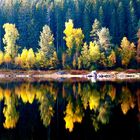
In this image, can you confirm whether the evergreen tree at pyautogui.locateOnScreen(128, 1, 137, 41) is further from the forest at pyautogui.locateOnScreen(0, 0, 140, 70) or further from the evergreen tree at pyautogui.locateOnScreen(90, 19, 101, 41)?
the evergreen tree at pyautogui.locateOnScreen(90, 19, 101, 41)

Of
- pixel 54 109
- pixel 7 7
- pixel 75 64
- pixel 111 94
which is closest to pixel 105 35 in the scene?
pixel 75 64

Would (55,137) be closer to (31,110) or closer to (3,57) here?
(31,110)

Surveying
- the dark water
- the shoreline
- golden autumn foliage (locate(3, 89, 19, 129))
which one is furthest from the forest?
golden autumn foliage (locate(3, 89, 19, 129))

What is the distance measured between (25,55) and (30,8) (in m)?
20.5

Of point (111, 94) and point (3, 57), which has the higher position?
point (3, 57)

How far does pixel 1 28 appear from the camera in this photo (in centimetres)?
12412

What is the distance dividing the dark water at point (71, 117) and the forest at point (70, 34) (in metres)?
56.2

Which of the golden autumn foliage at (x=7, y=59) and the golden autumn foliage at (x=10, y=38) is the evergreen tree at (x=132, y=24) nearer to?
the golden autumn foliage at (x=10, y=38)

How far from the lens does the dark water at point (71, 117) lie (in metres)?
27.1

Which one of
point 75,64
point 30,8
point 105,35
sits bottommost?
point 75,64

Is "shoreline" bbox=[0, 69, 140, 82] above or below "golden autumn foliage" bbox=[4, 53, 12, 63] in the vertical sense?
below

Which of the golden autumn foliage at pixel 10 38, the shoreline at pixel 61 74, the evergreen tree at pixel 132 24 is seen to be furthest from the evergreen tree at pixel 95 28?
the golden autumn foliage at pixel 10 38

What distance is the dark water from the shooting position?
2706cm

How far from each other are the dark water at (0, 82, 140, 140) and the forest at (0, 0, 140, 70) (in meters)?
56.2
